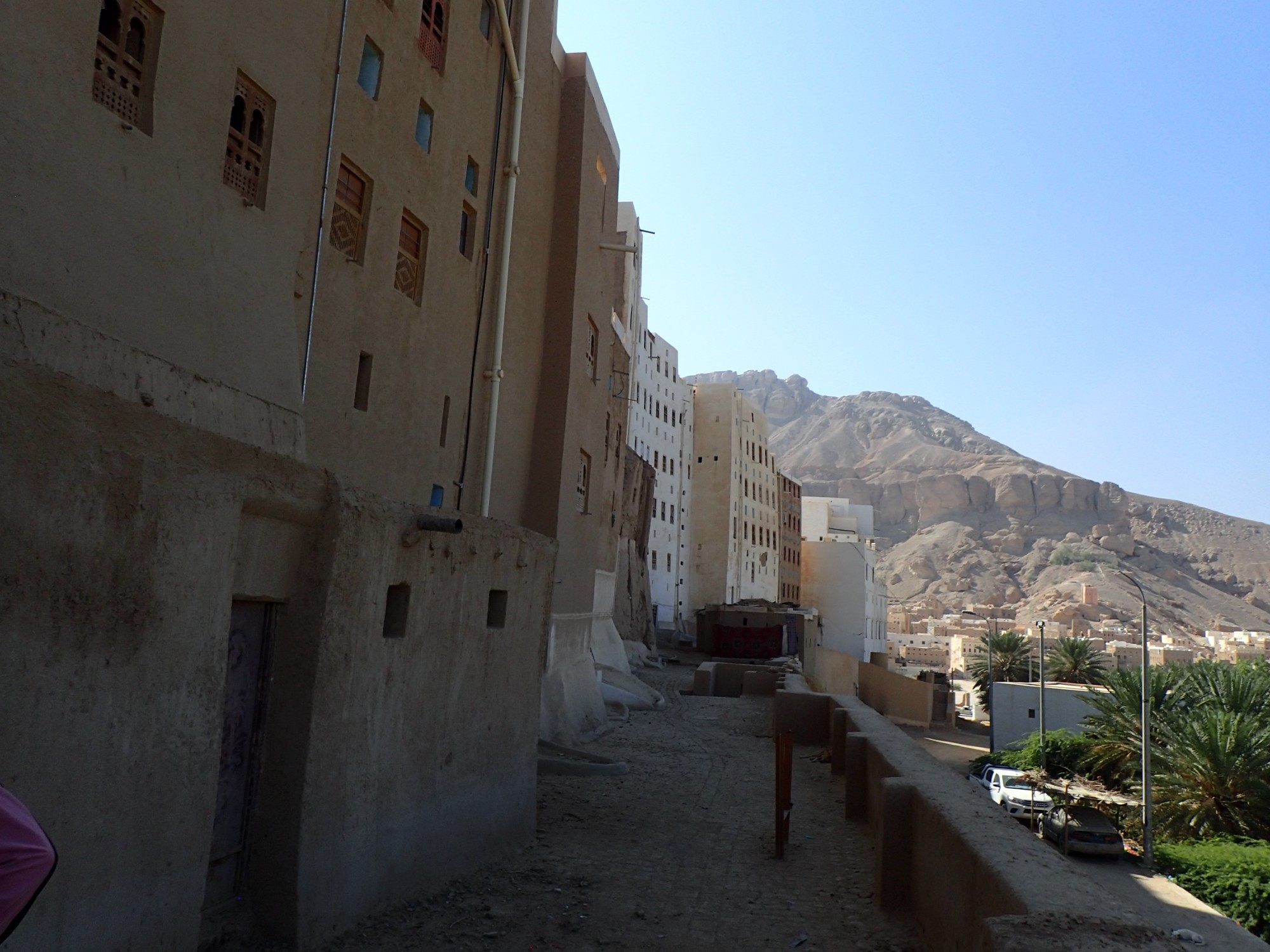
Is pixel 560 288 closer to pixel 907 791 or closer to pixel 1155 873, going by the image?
pixel 907 791

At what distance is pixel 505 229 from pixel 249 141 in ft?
24.7

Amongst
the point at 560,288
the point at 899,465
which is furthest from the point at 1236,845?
the point at 899,465

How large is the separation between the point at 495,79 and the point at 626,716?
13.4 m

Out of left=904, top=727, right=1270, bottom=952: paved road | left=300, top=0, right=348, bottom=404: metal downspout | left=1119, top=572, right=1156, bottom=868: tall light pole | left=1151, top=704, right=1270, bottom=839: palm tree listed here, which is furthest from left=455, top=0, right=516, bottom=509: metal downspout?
left=1151, top=704, right=1270, bottom=839: palm tree

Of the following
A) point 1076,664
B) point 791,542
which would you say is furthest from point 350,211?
point 791,542

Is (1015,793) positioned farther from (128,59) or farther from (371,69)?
(128,59)

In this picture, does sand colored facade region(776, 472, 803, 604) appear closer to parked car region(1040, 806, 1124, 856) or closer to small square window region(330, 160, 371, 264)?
parked car region(1040, 806, 1124, 856)

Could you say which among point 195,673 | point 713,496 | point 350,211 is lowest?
point 195,673

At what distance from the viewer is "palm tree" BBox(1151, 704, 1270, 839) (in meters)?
22.0

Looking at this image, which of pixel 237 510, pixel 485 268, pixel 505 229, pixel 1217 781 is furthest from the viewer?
pixel 1217 781

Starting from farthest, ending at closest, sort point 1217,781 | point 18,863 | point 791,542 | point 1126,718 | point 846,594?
point 791,542 → point 846,594 → point 1126,718 → point 1217,781 → point 18,863

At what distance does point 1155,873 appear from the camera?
802 inches

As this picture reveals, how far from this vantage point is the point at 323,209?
10812 millimetres

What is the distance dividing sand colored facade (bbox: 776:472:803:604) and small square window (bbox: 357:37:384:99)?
63611 mm
